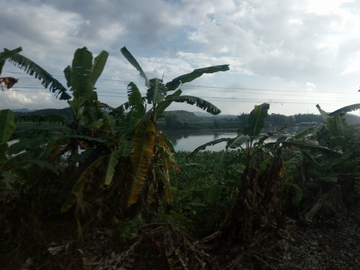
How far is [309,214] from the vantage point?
4.45 m

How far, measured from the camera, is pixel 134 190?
4.23 m

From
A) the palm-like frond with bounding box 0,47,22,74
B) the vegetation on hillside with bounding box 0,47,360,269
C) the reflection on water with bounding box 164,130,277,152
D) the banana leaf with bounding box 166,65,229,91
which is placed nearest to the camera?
the vegetation on hillside with bounding box 0,47,360,269

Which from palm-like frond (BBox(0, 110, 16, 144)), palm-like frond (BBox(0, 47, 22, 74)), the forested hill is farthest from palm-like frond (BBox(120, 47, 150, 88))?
palm-like frond (BBox(0, 110, 16, 144))

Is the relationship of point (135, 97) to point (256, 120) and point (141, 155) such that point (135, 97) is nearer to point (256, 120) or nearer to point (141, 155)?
point (141, 155)

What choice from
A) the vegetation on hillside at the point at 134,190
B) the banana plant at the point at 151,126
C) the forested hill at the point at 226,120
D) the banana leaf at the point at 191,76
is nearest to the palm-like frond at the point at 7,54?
the vegetation on hillside at the point at 134,190

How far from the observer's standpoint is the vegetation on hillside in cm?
375

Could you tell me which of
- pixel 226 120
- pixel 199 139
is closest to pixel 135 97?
pixel 199 139

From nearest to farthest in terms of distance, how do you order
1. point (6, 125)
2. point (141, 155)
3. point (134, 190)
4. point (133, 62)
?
Answer: 1. point (6, 125)
2. point (134, 190)
3. point (141, 155)
4. point (133, 62)

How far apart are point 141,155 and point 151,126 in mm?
500

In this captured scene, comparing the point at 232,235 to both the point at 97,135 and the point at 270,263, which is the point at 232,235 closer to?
the point at 270,263

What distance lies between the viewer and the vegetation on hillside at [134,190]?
375cm

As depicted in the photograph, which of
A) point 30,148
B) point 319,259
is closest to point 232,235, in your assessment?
point 319,259

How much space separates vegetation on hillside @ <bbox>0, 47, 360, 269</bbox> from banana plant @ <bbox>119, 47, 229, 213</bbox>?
0.06ft

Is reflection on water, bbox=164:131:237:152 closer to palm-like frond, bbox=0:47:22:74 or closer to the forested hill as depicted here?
the forested hill
